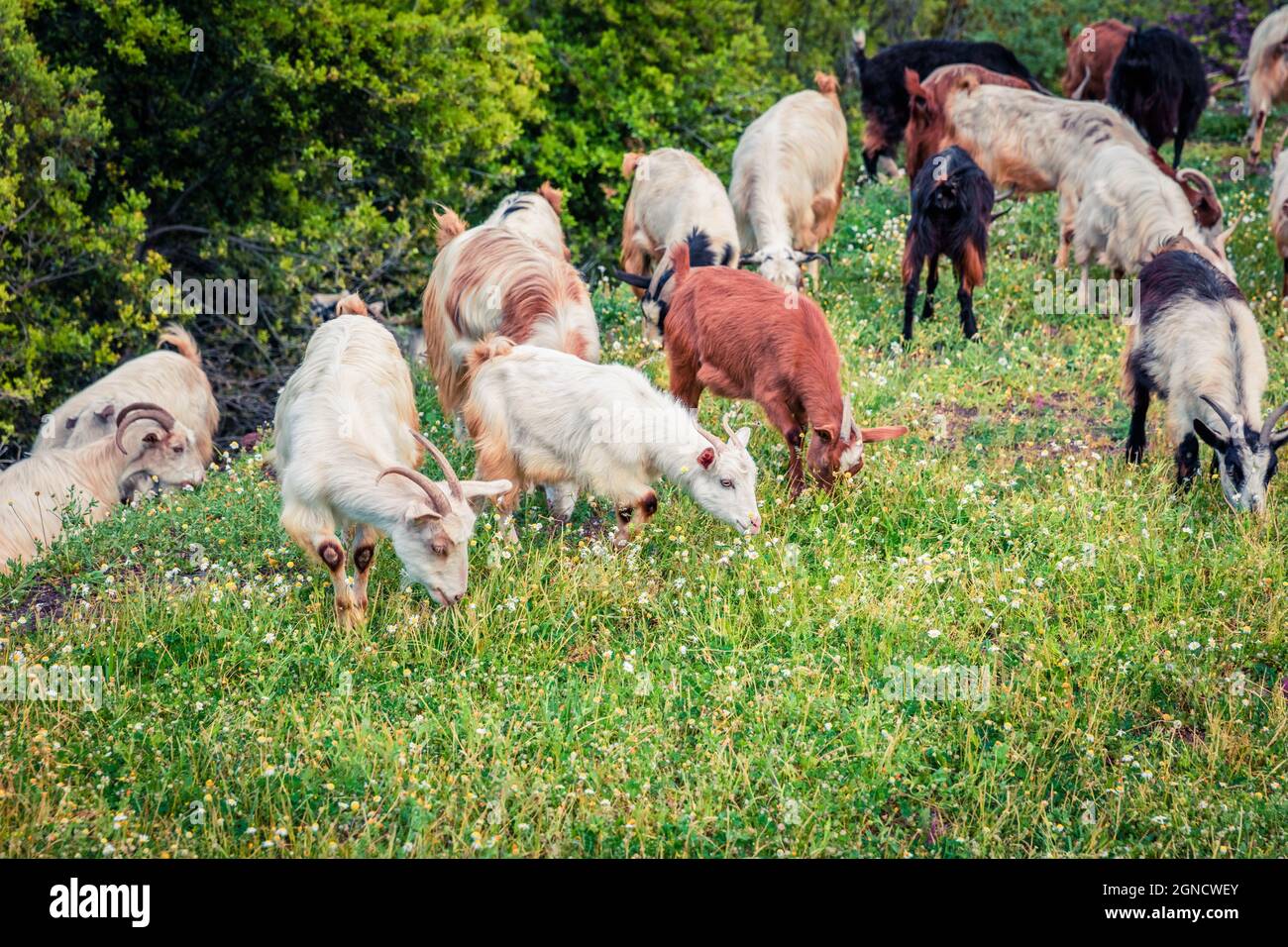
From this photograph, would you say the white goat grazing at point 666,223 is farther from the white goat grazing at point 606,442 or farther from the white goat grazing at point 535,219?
the white goat grazing at point 606,442

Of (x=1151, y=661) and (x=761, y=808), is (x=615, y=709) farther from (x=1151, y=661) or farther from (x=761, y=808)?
(x=1151, y=661)

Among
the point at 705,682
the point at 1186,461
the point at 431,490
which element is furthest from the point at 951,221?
the point at 431,490

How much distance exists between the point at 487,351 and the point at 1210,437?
13.3 ft

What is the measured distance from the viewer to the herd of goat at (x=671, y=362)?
6449 mm

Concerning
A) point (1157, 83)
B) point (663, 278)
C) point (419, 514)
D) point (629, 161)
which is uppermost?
point (1157, 83)

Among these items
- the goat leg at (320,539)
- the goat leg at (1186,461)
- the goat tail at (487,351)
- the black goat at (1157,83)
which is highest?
the black goat at (1157,83)

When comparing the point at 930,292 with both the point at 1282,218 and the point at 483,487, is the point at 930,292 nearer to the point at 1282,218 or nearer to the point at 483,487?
the point at 1282,218

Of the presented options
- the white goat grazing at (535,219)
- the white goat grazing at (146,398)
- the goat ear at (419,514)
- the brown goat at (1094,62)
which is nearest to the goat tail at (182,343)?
the white goat grazing at (146,398)

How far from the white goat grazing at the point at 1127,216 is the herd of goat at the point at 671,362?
0.08 feet

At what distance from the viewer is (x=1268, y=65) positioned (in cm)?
1344

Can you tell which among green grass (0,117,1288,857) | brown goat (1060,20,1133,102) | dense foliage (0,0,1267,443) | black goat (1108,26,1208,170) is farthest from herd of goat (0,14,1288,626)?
brown goat (1060,20,1133,102)

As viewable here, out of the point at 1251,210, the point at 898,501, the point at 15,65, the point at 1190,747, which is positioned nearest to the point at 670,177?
the point at 898,501

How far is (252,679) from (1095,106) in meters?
9.24

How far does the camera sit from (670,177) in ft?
35.4
